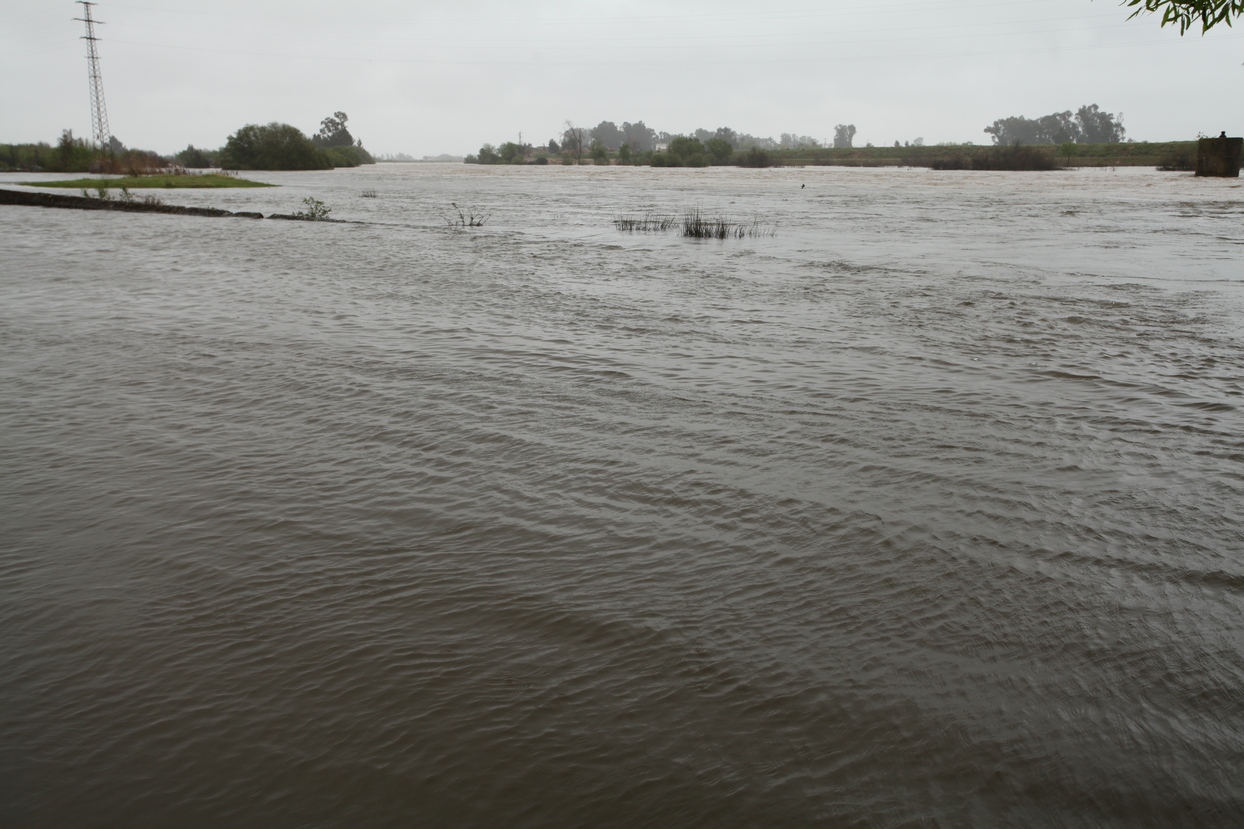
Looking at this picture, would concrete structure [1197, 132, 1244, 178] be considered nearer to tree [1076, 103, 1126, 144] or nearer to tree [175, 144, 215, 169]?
tree [175, 144, 215, 169]

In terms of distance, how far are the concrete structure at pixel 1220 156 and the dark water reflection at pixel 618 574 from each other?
5127 cm

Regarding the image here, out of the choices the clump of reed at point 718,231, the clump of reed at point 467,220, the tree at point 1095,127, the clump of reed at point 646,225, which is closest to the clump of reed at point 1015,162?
the clump of reed at point 646,225

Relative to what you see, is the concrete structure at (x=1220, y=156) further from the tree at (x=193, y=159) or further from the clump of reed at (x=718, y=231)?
the tree at (x=193, y=159)

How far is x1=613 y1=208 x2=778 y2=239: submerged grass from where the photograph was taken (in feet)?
82.3

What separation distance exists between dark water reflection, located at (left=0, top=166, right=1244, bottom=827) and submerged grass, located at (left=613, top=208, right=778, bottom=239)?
13.9m

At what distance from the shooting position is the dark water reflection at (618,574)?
3373 millimetres

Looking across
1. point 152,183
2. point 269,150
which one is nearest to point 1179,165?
point 152,183

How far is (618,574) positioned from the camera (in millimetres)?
4902

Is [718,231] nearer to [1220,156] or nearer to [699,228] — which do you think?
[699,228]

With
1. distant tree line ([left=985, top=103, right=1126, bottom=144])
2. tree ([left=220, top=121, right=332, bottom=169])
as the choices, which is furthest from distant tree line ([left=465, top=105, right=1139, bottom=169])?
tree ([left=220, top=121, right=332, bottom=169])

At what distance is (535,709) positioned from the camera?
374cm

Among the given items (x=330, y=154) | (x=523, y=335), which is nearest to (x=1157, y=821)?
(x=523, y=335)

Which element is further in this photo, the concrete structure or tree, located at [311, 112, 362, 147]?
tree, located at [311, 112, 362, 147]

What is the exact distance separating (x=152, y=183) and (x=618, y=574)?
169ft
